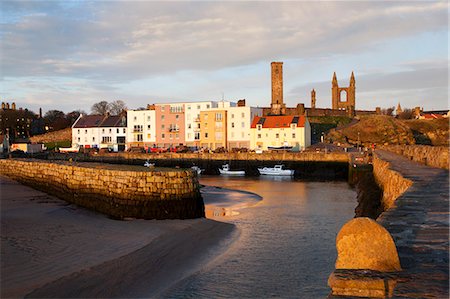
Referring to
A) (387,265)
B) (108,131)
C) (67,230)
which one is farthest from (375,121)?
(387,265)

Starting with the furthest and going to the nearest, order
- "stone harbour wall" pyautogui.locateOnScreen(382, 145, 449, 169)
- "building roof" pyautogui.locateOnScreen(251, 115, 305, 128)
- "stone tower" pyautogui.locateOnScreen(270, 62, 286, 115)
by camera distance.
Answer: "stone tower" pyautogui.locateOnScreen(270, 62, 286, 115) → "building roof" pyautogui.locateOnScreen(251, 115, 305, 128) → "stone harbour wall" pyautogui.locateOnScreen(382, 145, 449, 169)

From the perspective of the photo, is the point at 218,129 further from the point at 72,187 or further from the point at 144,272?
the point at 144,272

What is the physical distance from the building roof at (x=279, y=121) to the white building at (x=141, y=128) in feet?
76.7

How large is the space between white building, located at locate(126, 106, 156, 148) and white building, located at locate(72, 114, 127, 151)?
2.02 metres

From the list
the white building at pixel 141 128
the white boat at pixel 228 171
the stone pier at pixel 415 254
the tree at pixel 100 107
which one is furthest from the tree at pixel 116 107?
the stone pier at pixel 415 254

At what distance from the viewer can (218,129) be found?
8775 centimetres

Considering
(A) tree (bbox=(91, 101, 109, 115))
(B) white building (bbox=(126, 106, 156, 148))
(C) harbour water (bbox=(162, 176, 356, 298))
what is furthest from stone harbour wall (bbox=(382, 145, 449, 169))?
(A) tree (bbox=(91, 101, 109, 115))

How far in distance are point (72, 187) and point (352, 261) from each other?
23234 millimetres

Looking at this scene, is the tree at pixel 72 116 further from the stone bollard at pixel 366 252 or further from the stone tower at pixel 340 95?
the stone bollard at pixel 366 252

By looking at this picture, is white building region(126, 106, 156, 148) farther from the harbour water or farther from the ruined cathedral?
the harbour water

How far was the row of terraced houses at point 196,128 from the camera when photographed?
81.1 m

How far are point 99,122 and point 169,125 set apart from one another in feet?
59.9

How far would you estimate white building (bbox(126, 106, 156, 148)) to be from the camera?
95438 mm

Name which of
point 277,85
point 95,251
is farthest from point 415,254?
point 277,85
